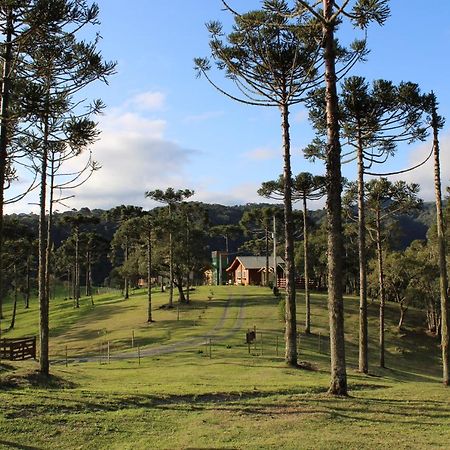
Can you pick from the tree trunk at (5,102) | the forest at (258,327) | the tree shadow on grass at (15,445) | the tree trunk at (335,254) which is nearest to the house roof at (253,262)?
the forest at (258,327)

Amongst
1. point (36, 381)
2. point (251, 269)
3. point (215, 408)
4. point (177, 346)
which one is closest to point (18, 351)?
point (177, 346)

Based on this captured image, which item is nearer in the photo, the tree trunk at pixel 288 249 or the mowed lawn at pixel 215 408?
→ the mowed lawn at pixel 215 408

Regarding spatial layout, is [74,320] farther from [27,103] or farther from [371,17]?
[371,17]

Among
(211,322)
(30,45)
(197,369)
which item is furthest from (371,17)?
(211,322)

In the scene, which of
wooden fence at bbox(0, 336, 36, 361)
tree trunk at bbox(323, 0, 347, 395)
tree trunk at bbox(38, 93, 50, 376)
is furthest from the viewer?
wooden fence at bbox(0, 336, 36, 361)

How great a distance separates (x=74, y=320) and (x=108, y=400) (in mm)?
45071

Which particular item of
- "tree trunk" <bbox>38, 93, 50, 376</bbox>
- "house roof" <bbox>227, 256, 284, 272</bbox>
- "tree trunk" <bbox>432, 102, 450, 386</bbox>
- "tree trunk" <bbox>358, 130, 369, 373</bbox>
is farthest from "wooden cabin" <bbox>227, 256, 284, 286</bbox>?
"tree trunk" <bbox>38, 93, 50, 376</bbox>

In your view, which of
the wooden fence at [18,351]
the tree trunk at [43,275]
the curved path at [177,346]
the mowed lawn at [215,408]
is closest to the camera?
the mowed lawn at [215,408]

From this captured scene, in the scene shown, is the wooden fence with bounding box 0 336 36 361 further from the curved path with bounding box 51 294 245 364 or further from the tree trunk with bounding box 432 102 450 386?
the tree trunk with bounding box 432 102 450 386

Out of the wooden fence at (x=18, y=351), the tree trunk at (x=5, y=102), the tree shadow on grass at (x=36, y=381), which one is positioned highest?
the tree trunk at (x=5, y=102)

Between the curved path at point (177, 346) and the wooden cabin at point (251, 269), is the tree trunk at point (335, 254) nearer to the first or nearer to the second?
the curved path at point (177, 346)

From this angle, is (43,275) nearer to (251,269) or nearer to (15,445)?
(15,445)

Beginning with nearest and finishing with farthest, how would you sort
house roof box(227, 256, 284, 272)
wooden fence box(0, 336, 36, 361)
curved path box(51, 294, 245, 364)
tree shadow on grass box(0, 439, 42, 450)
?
tree shadow on grass box(0, 439, 42, 450) → wooden fence box(0, 336, 36, 361) → curved path box(51, 294, 245, 364) → house roof box(227, 256, 284, 272)

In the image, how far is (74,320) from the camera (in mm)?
53500
